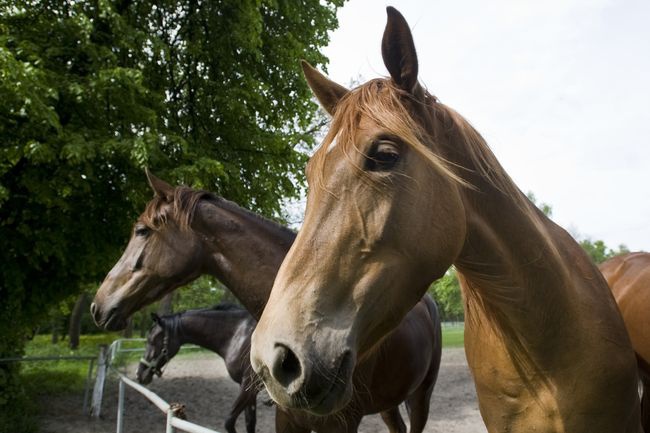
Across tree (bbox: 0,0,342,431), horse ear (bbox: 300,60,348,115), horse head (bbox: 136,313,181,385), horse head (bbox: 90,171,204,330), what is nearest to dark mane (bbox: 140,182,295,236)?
horse head (bbox: 90,171,204,330)

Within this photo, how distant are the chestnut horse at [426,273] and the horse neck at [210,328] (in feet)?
21.0

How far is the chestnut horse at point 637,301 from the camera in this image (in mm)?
2830

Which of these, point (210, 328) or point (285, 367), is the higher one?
point (285, 367)

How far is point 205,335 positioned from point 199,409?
269cm

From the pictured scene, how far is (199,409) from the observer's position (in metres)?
10.1

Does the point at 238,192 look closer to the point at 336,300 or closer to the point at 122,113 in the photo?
the point at 122,113

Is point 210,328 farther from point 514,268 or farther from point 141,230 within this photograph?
point 514,268

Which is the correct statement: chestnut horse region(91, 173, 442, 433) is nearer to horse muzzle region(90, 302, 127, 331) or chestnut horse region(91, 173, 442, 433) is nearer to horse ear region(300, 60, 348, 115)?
horse muzzle region(90, 302, 127, 331)

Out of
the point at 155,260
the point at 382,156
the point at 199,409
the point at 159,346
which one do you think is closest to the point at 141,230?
the point at 155,260

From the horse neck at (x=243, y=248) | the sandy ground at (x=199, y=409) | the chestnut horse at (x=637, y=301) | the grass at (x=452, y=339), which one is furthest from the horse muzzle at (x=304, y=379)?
the grass at (x=452, y=339)

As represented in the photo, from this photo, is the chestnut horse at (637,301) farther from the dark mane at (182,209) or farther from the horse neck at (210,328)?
the horse neck at (210,328)

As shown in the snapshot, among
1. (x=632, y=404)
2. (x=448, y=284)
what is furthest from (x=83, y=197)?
(x=448, y=284)

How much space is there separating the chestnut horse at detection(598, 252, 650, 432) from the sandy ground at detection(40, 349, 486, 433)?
533cm

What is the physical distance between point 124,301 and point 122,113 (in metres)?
4.85
